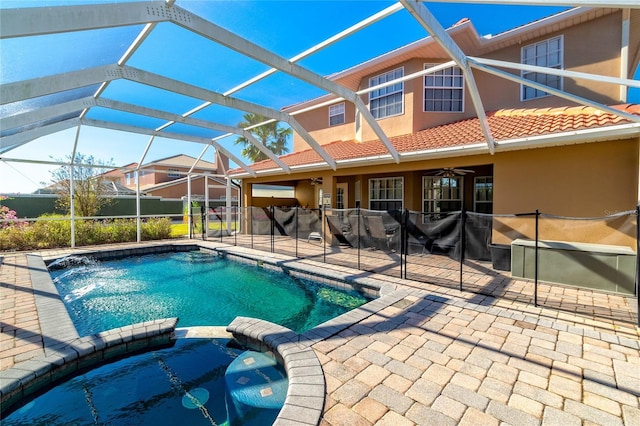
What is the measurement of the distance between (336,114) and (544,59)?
25.3ft

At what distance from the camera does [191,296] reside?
6.72 m

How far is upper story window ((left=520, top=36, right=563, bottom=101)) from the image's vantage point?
27.9 ft

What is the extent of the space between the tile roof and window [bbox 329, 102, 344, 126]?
2.68 m

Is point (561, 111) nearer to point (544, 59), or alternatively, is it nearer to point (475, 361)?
point (544, 59)

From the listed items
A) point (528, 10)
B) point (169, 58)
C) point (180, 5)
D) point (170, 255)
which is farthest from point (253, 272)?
point (528, 10)

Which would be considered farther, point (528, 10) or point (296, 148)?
point (296, 148)

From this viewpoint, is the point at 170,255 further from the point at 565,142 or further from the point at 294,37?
the point at 565,142

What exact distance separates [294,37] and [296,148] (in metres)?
10.7

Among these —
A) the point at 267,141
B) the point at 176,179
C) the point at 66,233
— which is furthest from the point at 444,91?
the point at 176,179

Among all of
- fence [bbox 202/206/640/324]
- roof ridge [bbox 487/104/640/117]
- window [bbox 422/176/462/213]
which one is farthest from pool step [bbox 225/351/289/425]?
window [bbox 422/176/462/213]

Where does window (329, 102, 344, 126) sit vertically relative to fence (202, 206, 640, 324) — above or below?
above

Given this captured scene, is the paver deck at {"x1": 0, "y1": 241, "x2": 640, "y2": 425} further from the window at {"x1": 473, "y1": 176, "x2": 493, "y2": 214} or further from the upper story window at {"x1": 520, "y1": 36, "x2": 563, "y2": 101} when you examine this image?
the upper story window at {"x1": 520, "y1": 36, "x2": 563, "y2": 101}

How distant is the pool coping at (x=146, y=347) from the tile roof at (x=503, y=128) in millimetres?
4679

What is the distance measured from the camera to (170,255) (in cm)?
1105
